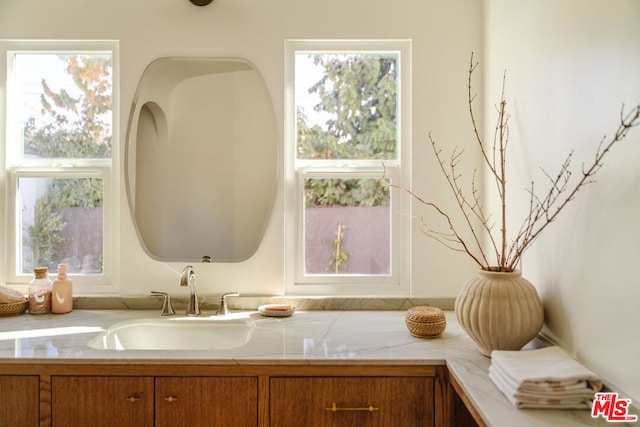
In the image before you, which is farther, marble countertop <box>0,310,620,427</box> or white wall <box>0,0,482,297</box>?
white wall <box>0,0,482,297</box>

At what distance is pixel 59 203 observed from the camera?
2176mm

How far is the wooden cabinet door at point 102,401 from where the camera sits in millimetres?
1490

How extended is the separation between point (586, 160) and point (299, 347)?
3.58 ft

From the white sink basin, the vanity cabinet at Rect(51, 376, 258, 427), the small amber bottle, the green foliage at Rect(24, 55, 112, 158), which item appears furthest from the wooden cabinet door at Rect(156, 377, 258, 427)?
the green foliage at Rect(24, 55, 112, 158)

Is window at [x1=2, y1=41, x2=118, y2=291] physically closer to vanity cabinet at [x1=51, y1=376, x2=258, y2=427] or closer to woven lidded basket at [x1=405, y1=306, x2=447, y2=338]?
vanity cabinet at [x1=51, y1=376, x2=258, y2=427]

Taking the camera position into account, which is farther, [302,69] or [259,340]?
[302,69]

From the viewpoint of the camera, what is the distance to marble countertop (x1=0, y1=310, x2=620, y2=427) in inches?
57.1

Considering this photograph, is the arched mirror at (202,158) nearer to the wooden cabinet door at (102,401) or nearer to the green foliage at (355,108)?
the green foliage at (355,108)

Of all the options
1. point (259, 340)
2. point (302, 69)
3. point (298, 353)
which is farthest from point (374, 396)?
point (302, 69)

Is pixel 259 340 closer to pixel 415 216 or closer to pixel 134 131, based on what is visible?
pixel 415 216

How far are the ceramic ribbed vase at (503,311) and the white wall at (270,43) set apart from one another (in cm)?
66

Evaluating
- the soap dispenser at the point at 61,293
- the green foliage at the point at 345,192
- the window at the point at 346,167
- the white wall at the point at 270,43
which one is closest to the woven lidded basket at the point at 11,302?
the soap dispenser at the point at 61,293

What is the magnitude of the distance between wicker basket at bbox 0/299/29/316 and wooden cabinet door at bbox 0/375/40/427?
1.81 ft

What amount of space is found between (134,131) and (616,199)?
6.40 ft
